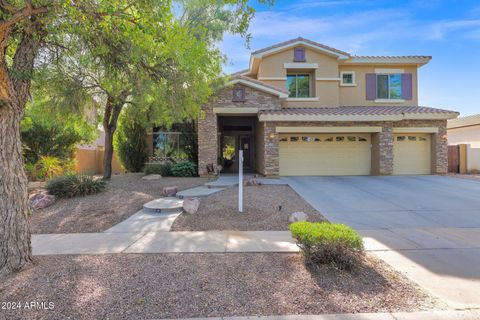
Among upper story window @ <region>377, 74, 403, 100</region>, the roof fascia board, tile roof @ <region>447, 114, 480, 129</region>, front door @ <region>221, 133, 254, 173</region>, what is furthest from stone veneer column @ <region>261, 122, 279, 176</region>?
tile roof @ <region>447, 114, 480, 129</region>

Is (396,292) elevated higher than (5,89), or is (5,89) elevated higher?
(5,89)

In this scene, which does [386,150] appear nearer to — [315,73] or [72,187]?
[315,73]

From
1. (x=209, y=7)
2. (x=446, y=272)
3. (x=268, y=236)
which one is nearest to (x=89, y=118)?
(x=209, y=7)

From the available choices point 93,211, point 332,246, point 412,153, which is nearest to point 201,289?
point 332,246

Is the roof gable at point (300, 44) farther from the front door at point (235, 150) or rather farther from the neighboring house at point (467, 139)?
the neighboring house at point (467, 139)

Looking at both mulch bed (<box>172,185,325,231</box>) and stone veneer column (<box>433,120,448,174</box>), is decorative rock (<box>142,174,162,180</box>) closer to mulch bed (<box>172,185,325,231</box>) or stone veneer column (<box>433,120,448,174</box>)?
mulch bed (<box>172,185,325,231</box>)

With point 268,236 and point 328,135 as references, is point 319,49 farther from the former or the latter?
point 268,236

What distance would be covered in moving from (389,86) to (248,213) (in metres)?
14.3

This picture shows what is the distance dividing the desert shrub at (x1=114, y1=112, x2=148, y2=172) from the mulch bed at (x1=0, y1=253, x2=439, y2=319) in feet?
39.6

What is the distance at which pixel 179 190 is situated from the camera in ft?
34.2

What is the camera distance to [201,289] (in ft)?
11.1

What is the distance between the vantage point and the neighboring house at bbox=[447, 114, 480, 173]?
15180 millimetres

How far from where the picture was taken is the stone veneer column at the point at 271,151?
13.2 metres

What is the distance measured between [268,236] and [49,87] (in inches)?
346
